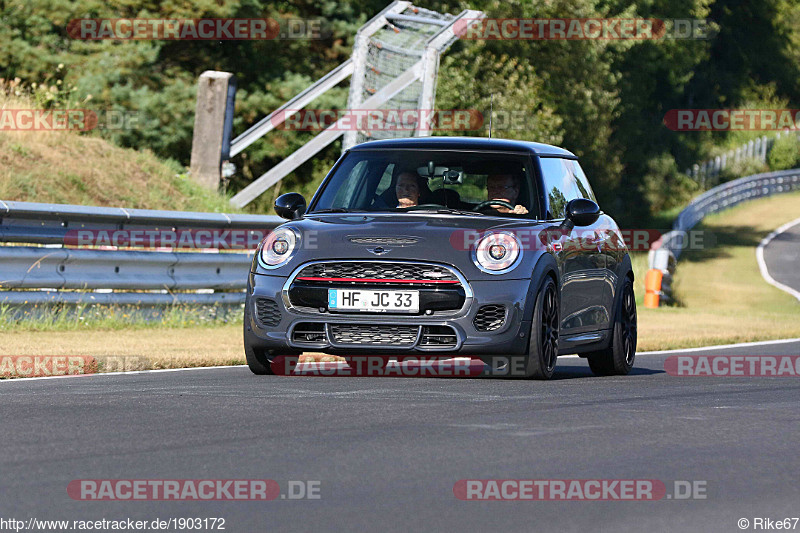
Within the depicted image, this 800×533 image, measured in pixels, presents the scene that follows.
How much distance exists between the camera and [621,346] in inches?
472

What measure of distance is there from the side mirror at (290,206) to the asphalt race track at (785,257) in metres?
23.1

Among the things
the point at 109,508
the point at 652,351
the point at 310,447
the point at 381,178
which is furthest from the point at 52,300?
the point at 109,508

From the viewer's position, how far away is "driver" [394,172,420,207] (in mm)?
11000

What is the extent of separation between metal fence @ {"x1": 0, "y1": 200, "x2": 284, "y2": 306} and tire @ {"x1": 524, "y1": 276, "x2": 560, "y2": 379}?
5.41 metres

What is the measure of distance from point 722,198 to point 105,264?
44.0 meters

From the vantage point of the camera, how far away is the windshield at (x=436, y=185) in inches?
432

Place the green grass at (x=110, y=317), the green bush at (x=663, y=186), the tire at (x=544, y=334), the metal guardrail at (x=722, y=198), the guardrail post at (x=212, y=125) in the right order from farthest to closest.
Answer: the green bush at (x=663, y=186), the metal guardrail at (x=722, y=198), the guardrail post at (x=212, y=125), the green grass at (x=110, y=317), the tire at (x=544, y=334)

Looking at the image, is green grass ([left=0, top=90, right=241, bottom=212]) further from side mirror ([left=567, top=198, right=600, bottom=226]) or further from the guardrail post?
side mirror ([left=567, top=198, right=600, bottom=226])

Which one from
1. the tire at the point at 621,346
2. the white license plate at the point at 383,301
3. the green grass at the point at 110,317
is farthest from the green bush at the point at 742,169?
the white license plate at the point at 383,301

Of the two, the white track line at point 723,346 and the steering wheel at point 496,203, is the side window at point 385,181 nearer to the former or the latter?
the steering wheel at point 496,203

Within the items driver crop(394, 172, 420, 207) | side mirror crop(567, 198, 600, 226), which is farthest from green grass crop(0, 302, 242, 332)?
side mirror crop(567, 198, 600, 226)

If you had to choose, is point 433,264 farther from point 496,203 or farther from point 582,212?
point 582,212

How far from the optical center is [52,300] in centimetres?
1396

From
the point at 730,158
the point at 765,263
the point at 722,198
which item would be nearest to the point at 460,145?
the point at 765,263
